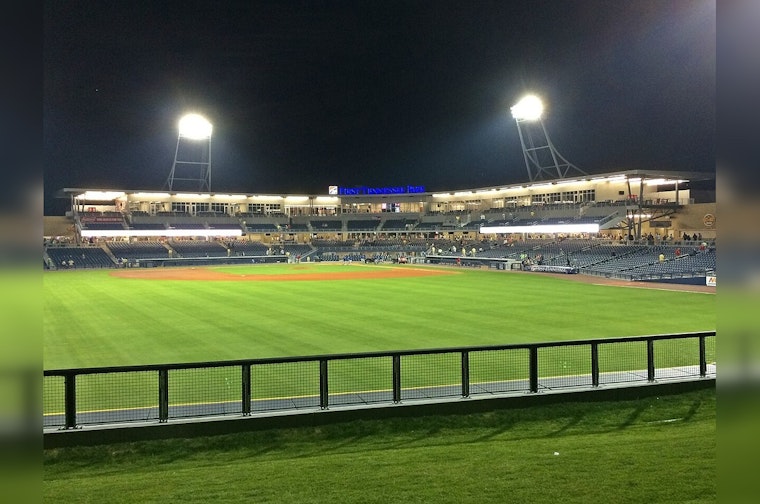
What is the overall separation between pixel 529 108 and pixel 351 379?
68432mm

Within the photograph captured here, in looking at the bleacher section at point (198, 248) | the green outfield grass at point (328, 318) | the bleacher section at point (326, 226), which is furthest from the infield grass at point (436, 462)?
the bleacher section at point (326, 226)

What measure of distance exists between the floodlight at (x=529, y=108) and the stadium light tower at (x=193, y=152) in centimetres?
4218

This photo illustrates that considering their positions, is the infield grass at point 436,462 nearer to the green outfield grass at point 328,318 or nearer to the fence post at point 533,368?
the fence post at point 533,368

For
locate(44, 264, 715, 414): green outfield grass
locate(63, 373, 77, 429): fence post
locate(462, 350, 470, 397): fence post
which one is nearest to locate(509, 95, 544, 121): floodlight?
locate(44, 264, 715, 414): green outfield grass

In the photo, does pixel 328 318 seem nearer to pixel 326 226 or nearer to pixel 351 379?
pixel 351 379

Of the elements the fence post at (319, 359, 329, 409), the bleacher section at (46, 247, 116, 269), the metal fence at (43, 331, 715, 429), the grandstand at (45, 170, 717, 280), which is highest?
the grandstand at (45, 170, 717, 280)

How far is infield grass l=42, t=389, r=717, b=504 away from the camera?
5.71 m

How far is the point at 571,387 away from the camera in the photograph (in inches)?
420

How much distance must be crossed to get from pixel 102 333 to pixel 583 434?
17.3 m

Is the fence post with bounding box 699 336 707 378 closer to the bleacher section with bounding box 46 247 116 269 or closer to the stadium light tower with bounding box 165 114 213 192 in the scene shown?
the bleacher section with bounding box 46 247 116 269

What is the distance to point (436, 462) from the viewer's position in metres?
6.93

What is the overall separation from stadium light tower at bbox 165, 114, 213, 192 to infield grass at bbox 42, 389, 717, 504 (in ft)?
256

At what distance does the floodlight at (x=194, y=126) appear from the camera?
7988cm
